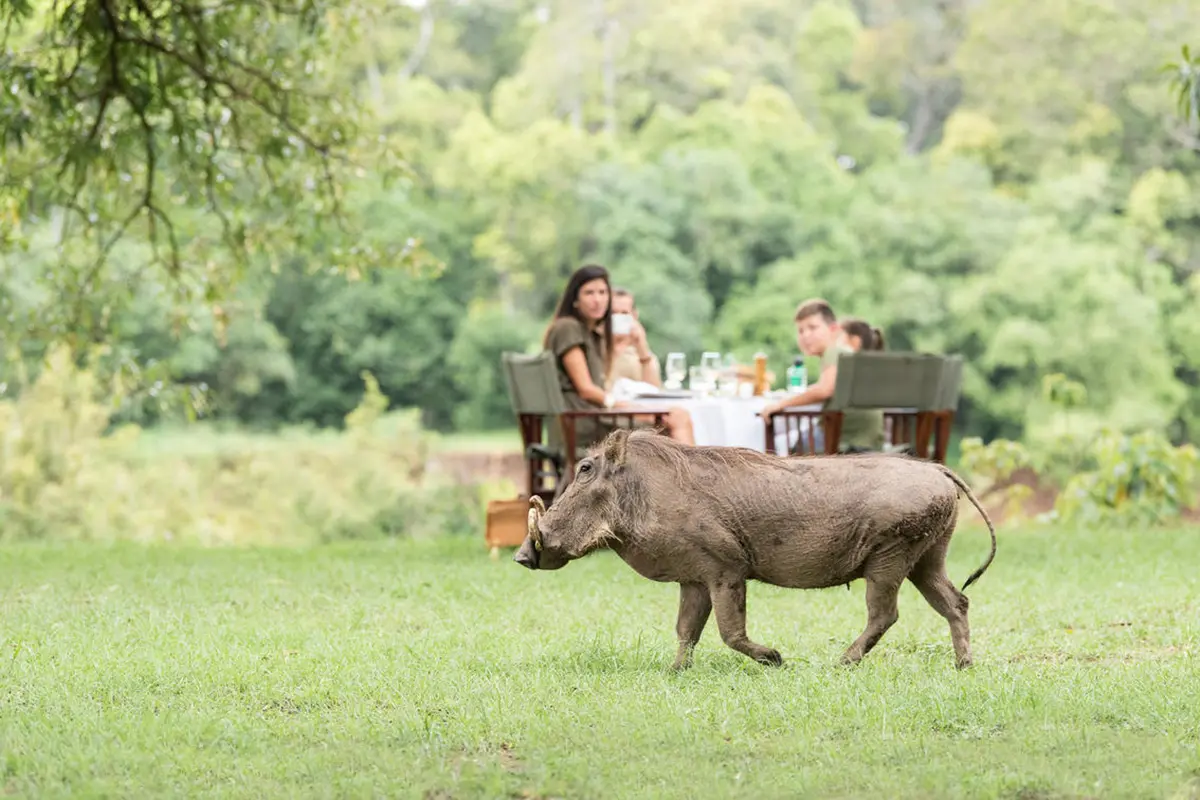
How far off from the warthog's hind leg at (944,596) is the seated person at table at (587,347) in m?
4.03

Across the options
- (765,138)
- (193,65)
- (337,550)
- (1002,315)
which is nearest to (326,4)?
(193,65)

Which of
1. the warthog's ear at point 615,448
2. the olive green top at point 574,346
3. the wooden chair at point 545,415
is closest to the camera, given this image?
the warthog's ear at point 615,448

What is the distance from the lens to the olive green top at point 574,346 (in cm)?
1027

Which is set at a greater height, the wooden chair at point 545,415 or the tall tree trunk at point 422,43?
the tall tree trunk at point 422,43

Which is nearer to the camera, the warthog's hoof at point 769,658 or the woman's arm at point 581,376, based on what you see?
the warthog's hoof at point 769,658

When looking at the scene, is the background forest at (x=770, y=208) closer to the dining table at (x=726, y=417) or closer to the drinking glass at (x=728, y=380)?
the drinking glass at (x=728, y=380)

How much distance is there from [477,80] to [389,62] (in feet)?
9.12

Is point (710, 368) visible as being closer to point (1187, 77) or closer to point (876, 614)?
point (1187, 77)

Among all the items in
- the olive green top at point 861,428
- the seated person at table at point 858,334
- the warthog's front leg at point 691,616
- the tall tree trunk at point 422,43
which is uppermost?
the tall tree trunk at point 422,43

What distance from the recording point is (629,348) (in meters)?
11.7

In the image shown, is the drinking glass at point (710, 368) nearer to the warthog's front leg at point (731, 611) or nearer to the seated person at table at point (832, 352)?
A: the seated person at table at point (832, 352)

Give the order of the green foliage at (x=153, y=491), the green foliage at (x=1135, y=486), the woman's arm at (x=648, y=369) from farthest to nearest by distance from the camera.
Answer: the green foliage at (x=153, y=491) < the green foliage at (x=1135, y=486) < the woman's arm at (x=648, y=369)

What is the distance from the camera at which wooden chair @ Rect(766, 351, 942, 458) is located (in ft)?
32.5

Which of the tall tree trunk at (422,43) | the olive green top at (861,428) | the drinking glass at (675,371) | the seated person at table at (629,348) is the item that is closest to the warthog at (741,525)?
the olive green top at (861,428)
